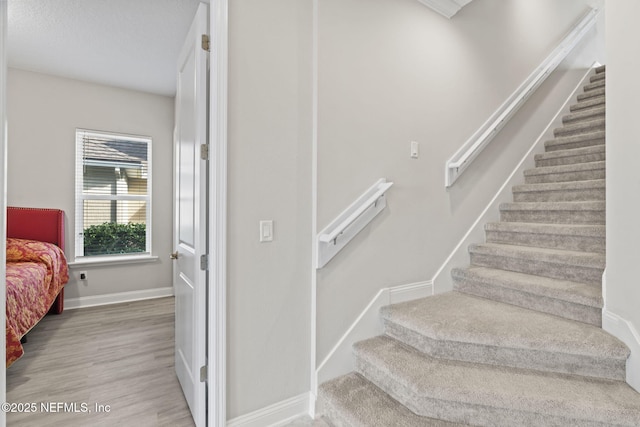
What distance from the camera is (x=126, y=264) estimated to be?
13.7 ft

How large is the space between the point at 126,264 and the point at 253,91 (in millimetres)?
3611

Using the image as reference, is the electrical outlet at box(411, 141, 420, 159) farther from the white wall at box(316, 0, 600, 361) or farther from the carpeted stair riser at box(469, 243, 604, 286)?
the carpeted stair riser at box(469, 243, 604, 286)

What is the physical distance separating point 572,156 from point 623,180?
174cm

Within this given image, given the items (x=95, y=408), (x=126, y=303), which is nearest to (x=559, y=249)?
(x=95, y=408)

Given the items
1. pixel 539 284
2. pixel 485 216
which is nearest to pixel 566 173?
pixel 485 216

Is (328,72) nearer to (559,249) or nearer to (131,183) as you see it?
(559,249)

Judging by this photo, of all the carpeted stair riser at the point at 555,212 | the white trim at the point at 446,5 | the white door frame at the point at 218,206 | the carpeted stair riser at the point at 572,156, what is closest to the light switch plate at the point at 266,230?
the white door frame at the point at 218,206

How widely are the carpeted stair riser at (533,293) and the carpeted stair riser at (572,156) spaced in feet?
4.91

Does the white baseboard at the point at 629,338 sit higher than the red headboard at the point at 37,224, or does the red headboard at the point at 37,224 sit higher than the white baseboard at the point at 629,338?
the red headboard at the point at 37,224

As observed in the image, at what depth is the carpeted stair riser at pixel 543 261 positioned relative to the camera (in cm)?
201

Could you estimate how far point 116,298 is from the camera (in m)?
4.10

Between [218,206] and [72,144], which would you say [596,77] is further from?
[72,144]

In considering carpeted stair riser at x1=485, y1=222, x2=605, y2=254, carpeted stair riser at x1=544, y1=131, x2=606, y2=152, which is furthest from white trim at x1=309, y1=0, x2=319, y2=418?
carpeted stair riser at x1=544, y1=131, x2=606, y2=152

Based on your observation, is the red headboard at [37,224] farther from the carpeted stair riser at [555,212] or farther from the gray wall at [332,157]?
the carpeted stair riser at [555,212]
